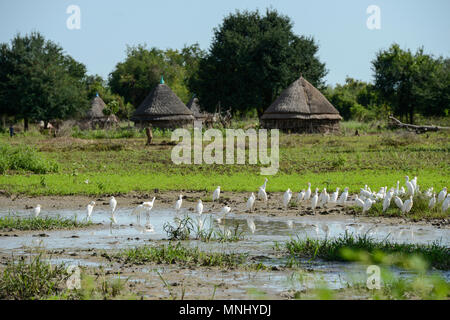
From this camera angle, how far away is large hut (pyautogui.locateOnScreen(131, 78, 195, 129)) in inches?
1937

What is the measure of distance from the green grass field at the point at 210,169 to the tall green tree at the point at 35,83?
66.3 ft

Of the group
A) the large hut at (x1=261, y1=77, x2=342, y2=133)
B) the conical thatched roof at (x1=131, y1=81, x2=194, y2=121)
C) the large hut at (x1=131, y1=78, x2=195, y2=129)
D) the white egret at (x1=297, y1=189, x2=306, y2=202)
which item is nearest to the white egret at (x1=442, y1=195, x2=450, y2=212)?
the white egret at (x1=297, y1=189, x2=306, y2=202)

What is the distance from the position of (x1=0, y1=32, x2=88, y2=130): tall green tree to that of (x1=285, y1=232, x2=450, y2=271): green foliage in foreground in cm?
4419

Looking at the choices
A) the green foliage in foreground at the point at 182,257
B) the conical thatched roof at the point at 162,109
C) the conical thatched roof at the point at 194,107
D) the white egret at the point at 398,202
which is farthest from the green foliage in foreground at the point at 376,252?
the conical thatched roof at the point at 194,107

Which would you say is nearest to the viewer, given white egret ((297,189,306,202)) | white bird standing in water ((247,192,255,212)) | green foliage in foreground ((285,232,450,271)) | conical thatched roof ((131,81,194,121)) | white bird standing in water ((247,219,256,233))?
green foliage in foreground ((285,232,450,271))

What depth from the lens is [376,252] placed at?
9680 millimetres

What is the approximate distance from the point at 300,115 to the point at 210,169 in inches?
841

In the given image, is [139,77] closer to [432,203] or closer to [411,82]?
[411,82]

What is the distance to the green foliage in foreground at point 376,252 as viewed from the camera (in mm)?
9391

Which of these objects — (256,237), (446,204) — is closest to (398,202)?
(446,204)

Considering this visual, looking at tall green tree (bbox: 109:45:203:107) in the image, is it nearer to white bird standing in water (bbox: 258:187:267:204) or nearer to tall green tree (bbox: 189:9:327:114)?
tall green tree (bbox: 189:9:327:114)

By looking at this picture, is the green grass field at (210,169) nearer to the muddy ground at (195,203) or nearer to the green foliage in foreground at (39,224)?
the muddy ground at (195,203)

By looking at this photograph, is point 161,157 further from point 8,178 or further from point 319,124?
point 319,124
